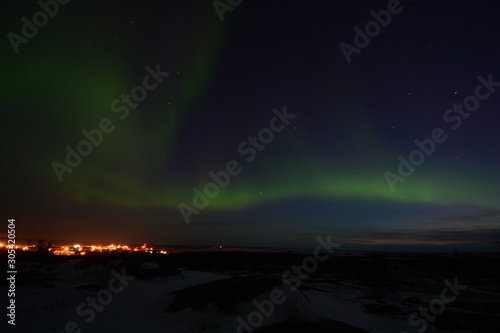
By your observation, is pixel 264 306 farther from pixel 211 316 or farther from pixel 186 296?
pixel 186 296

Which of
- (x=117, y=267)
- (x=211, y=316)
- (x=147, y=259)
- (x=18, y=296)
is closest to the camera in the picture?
(x=211, y=316)

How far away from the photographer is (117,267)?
2362 cm

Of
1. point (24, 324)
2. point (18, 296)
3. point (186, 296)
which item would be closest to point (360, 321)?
point (186, 296)

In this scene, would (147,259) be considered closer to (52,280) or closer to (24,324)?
(52,280)

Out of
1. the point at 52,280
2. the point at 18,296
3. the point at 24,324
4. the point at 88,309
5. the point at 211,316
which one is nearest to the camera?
the point at 24,324

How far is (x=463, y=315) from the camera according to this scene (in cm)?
1537

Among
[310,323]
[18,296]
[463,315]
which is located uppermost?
[18,296]

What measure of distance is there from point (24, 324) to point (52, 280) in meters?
13.8

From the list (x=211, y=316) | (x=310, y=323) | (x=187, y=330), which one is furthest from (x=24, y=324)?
(x=310, y=323)

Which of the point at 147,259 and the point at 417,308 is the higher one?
the point at 147,259

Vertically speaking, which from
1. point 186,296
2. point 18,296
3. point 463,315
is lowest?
point 463,315

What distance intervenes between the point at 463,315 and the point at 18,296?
2296cm

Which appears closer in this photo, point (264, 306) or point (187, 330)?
point (187, 330)

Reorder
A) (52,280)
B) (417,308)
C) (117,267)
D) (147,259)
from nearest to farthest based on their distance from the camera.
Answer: (417,308)
(52,280)
(117,267)
(147,259)
